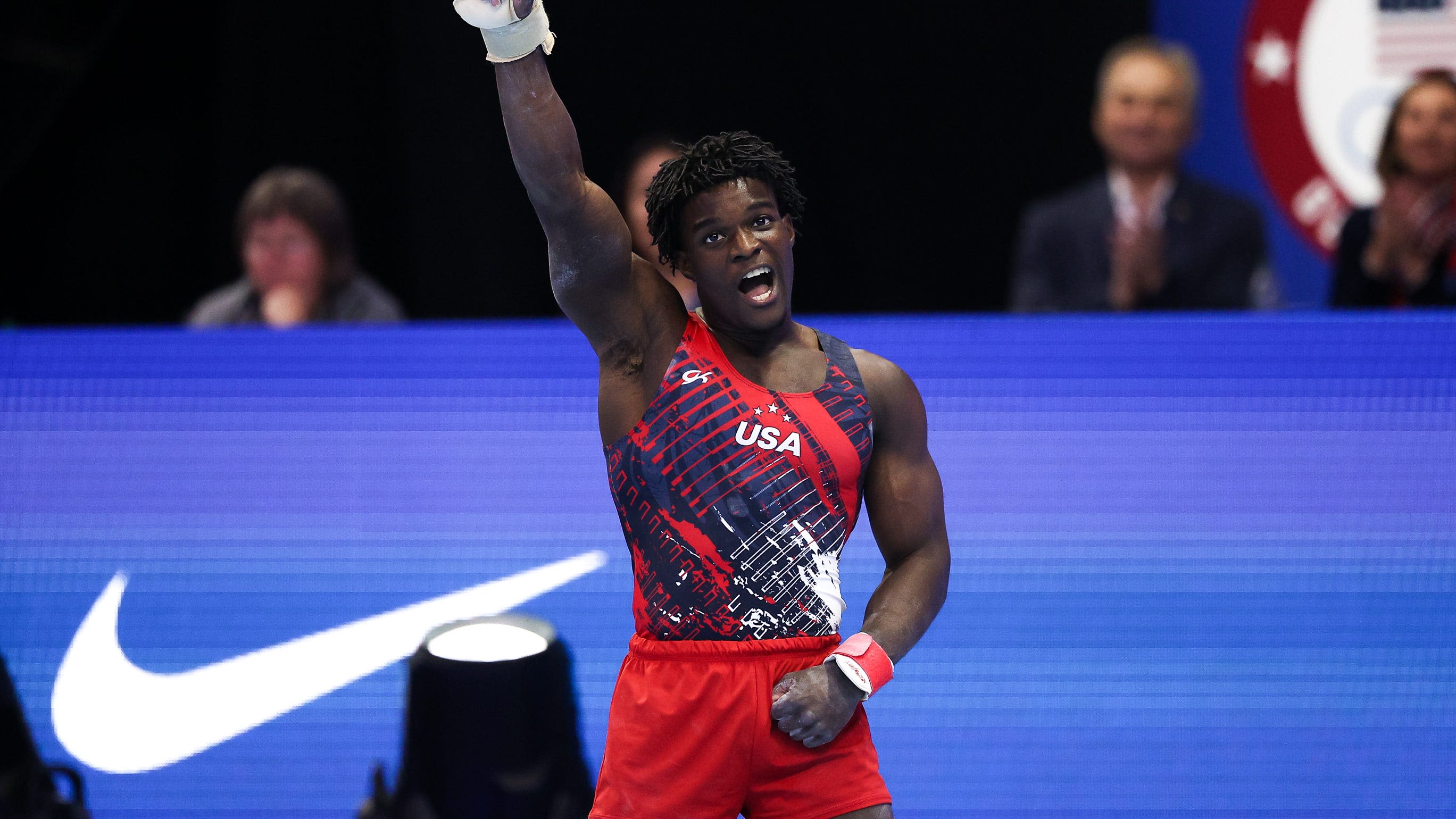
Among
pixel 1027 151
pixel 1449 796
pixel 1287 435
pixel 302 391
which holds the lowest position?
pixel 1449 796

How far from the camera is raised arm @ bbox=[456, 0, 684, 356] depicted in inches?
78.5

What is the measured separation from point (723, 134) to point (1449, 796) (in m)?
2.04

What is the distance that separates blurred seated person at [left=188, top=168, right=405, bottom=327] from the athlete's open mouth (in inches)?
→ 80.2

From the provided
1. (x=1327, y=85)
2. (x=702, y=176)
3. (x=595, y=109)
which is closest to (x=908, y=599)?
(x=702, y=176)

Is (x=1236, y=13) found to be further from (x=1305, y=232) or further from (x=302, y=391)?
(x=302, y=391)

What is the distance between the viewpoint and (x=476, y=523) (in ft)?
10.3

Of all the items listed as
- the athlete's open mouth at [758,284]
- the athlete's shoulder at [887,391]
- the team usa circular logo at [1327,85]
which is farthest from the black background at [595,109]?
the athlete's open mouth at [758,284]

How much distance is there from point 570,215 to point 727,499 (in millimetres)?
463

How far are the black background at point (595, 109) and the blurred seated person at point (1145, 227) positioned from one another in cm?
A: 102

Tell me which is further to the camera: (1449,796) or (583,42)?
(583,42)

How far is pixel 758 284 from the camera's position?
214 centimetres

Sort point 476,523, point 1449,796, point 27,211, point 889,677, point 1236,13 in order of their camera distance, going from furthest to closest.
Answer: point 27,211
point 1236,13
point 476,523
point 1449,796
point 889,677

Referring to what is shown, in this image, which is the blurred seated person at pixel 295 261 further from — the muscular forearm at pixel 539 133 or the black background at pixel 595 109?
the muscular forearm at pixel 539 133

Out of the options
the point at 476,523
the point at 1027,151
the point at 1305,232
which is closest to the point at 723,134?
the point at 476,523
